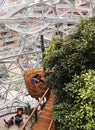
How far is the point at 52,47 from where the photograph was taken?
733 cm

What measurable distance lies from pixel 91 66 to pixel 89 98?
Result: 121cm

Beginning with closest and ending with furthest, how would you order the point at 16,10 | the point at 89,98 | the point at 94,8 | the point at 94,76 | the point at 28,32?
1. the point at 89,98
2. the point at 94,76
3. the point at 16,10
4. the point at 28,32
5. the point at 94,8

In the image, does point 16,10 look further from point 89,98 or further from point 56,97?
point 89,98

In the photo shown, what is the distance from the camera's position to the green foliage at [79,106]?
5223mm

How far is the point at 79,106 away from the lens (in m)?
5.56

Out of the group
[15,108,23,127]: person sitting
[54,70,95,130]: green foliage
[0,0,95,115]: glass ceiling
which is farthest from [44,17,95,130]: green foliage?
[15,108,23,127]: person sitting

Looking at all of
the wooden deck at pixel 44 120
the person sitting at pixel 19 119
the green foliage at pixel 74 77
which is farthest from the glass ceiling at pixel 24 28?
the green foliage at pixel 74 77

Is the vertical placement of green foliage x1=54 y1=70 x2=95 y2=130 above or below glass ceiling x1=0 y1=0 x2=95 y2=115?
above

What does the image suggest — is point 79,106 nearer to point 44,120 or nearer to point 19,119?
point 44,120

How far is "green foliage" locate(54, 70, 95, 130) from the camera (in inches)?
206

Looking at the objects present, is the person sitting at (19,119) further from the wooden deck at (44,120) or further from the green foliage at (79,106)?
the green foliage at (79,106)

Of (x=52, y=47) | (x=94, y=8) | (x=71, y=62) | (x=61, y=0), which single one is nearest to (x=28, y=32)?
(x=61, y=0)

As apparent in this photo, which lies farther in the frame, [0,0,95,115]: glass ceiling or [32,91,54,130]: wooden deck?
[0,0,95,115]: glass ceiling

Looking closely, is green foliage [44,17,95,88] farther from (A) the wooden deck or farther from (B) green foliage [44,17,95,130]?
(A) the wooden deck
